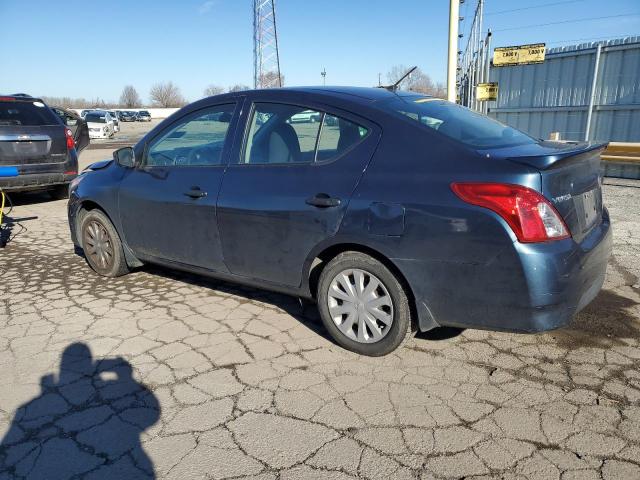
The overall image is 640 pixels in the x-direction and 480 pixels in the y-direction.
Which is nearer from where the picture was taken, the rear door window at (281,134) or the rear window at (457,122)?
Result: the rear window at (457,122)

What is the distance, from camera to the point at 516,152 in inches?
110

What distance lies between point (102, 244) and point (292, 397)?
2.87m

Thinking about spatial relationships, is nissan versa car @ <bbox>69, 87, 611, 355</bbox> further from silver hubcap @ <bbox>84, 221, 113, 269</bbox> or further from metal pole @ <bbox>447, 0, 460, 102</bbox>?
metal pole @ <bbox>447, 0, 460, 102</bbox>

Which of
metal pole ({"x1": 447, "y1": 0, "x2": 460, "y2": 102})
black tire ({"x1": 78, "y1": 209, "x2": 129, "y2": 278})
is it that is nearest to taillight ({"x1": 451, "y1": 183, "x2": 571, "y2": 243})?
black tire ({"x1": 78, "y1": 209, "x2": 129, "y2": 278})

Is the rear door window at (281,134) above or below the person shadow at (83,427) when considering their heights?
above

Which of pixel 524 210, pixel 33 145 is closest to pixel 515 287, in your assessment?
pixel 524 210

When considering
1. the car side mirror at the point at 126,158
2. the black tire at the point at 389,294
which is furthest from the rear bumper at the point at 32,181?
the black tire at the point at 389,294

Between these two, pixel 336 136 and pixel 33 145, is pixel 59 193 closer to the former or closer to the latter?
pixel 33 145

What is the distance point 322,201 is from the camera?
306 centimetres

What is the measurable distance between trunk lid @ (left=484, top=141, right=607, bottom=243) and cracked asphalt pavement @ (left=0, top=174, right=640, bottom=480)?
0.90 m

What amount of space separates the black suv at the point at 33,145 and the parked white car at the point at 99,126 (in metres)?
24.7

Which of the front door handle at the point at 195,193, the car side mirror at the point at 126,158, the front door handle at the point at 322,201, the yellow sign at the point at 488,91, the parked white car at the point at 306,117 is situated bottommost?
the front door handle at the point at 195,193

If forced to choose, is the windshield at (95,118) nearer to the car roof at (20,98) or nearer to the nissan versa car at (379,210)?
the car roof at (20,98)

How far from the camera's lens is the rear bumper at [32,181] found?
308 inches
